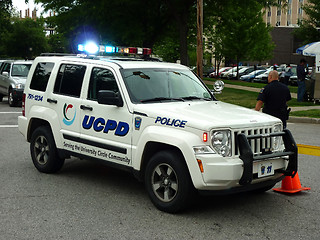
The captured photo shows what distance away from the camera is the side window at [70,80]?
695cm

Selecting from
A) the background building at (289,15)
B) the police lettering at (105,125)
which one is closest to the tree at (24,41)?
the background building at (289,15)

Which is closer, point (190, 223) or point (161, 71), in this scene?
point (190, 223)

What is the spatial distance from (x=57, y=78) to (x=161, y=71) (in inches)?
68.6

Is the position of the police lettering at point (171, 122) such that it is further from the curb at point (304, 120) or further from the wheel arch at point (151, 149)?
the curb at point (304, 120)

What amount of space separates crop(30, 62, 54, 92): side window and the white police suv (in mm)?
17

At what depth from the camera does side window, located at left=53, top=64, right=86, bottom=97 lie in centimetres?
695

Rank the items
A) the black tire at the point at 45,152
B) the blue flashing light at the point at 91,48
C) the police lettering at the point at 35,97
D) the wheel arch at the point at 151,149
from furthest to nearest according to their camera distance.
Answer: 1. the blue flashing light at the point at 91,48
2. the police lettering at the point at 35,97
3. the black tire at the point at 45,152
4. the wheel arch at the point at 151,149

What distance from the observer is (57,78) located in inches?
289

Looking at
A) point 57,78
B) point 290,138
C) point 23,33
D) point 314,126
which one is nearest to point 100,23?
point 314,126

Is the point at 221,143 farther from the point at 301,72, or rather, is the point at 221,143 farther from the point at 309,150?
the point at 301,72

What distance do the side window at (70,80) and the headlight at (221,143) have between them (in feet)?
8.28

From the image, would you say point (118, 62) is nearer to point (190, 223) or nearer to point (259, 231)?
point (190, 223)

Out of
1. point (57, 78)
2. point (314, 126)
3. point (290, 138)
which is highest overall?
point (57, 78)

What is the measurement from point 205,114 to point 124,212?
1.48 meters
